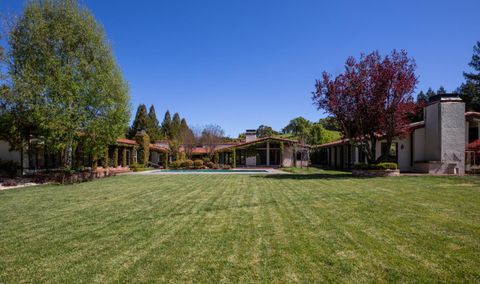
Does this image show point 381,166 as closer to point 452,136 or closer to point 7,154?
point 452,136

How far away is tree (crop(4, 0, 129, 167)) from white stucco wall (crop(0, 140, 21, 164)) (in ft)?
7.12

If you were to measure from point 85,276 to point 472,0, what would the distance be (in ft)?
53.8

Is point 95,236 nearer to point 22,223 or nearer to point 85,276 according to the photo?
point 85,276

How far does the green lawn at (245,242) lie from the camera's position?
11.5 ft

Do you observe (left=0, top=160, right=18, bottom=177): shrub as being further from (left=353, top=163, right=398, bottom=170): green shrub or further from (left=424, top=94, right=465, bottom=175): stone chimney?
(left=424, top=94, right=465, bottom=175): stone chimney

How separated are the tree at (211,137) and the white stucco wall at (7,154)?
2088 cm

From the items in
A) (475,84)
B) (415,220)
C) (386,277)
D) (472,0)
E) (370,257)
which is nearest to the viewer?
(386,277)

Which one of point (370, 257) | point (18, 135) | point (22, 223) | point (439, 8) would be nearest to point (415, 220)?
point (370, 257)

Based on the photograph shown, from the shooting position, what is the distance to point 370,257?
395cm

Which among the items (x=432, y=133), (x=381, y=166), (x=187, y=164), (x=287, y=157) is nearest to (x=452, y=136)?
(x=432, y=133)

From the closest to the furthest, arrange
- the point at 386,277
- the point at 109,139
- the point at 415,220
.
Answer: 1. the point at 386,277
2. the point at 415,220
3. the point at 109,139

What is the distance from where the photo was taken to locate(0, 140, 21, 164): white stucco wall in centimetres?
1903

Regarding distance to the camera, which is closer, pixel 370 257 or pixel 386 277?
pixel 386 277

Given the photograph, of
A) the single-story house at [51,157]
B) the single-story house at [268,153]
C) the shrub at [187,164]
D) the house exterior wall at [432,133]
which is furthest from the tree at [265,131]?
the house exterior wall at [432,133]
